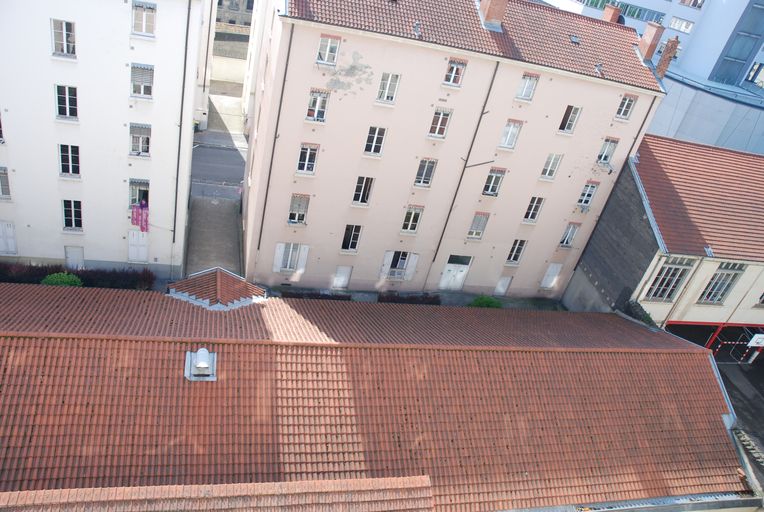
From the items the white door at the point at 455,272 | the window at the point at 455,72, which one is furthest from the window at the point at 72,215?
the white door at the point at 455,272

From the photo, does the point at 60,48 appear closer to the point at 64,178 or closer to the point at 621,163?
the point at 64,178

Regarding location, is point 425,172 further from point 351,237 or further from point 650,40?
point 650,40

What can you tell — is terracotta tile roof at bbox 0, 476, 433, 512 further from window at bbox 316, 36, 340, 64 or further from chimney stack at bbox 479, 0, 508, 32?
chimney stack at bbox 479, 0, 508, 32

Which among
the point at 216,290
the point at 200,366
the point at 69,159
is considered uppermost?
the point at 200,366

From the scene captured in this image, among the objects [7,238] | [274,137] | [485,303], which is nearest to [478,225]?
[485,303]

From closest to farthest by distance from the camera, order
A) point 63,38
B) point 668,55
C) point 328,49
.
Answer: point 63,38
point 328,49
point 668,55

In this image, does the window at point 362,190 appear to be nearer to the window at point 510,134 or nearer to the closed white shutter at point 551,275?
the window at point 510,134
